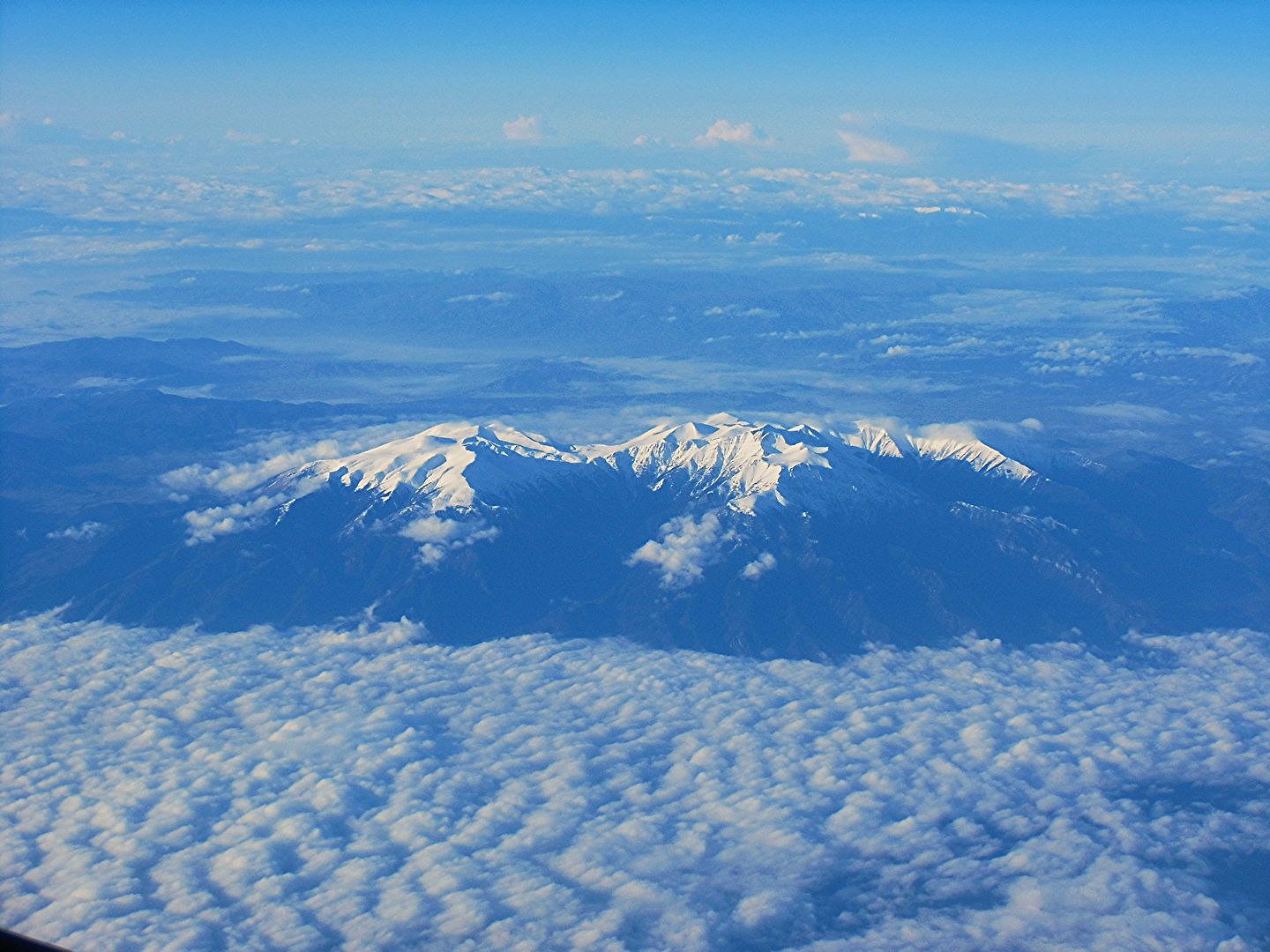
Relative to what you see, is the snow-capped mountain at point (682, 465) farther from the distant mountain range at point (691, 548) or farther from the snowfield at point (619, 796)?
the snowfield at point (619, 796)

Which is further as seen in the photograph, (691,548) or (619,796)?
(691,548)

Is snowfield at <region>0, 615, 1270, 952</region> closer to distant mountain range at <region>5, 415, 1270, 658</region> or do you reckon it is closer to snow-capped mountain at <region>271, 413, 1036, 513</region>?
distant mountain range at <region>5, 415, 1270, 658</region>

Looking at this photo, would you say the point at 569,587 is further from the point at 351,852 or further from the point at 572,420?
the point at 572,420

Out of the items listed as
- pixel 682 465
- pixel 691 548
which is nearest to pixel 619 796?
pixel 691 548

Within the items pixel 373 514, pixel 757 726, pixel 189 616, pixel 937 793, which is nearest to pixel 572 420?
pixel 373 514

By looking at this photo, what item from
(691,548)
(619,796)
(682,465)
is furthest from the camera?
(682,465)

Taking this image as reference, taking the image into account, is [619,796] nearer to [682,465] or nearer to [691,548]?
[691,548]

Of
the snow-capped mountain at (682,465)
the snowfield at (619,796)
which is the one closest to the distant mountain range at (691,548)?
the snow-capped mountain at (682,465)
